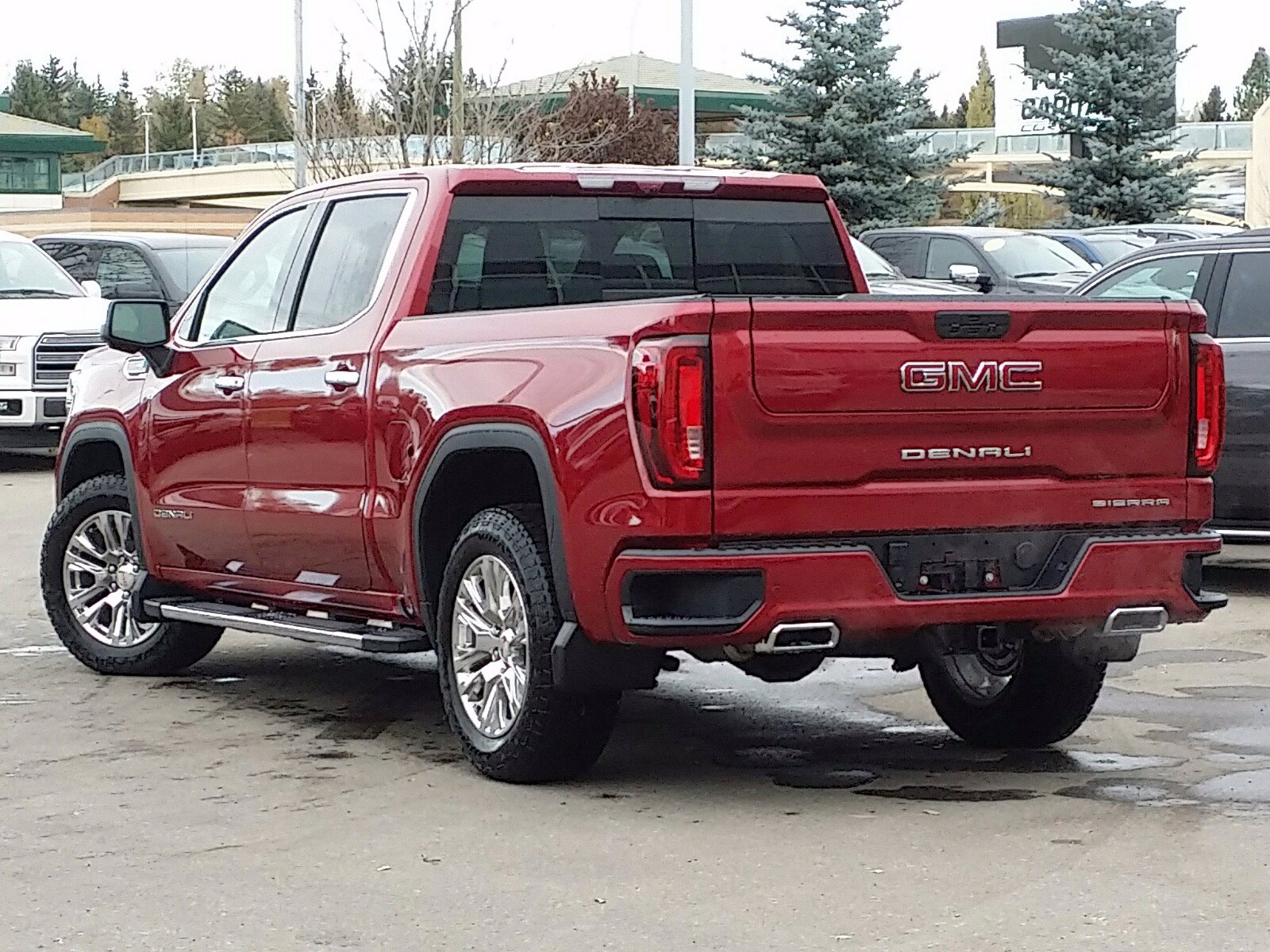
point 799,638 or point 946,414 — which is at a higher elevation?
point 946,414

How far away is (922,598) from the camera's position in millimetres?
6652

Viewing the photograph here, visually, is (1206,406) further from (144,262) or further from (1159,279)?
(144,262)

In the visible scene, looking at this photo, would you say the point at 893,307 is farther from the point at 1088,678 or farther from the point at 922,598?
the point at 1088,678

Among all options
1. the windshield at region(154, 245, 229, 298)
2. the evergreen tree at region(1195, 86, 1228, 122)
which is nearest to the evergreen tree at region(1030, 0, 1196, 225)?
the windshield at region(154, 245, 229, 298)

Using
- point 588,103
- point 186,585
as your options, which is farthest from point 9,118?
point 186,585

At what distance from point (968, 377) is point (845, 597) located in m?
0.71

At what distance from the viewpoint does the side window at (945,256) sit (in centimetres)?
2430

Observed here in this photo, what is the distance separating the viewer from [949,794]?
23.0 ft

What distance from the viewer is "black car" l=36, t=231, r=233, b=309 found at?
21.0 metres

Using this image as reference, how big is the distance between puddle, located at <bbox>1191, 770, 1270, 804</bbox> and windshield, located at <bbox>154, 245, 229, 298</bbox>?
14936 millimetres

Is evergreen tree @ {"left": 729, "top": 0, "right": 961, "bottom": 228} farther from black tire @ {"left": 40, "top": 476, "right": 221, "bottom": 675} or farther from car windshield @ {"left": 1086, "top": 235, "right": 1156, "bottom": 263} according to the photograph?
black tire @ {"left": 40, "top": 476, "right": 221, "bottom": 675}

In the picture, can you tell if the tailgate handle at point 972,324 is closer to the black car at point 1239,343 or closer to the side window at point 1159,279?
the black car at point 1239,343

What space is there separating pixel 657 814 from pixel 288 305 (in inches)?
106

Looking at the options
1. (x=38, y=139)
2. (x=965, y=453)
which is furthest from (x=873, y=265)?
(x=38, y=139)
